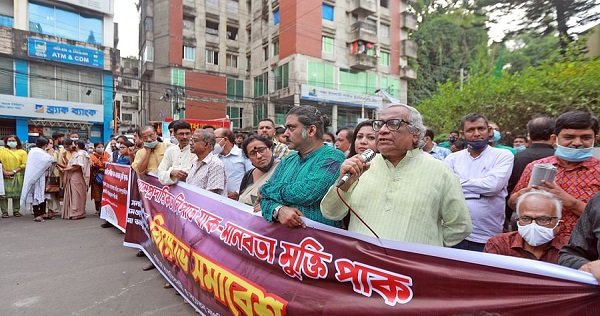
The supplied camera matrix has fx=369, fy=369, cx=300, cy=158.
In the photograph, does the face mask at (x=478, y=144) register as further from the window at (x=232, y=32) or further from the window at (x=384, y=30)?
the window at (x=232, y=32)

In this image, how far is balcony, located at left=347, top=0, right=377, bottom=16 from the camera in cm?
2769

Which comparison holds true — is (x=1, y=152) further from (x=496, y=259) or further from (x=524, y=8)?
(x=524, y=8)

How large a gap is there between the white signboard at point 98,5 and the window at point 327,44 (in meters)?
13.8

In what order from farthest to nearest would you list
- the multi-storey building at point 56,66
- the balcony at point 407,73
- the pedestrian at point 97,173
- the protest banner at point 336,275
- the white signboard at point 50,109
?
the balcony at point 407,73 < the multi-storey building at point 56,66 < the white signboard at point 50,109 < the pedestrian at point 97,173 < the protest banner at point 336,275

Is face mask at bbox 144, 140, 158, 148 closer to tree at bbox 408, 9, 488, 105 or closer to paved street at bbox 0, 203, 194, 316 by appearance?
paved street at bbox 0, 203, 194, 316

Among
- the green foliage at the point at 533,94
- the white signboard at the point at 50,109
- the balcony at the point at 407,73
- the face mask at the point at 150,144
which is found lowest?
the face mask at the point at 150,144

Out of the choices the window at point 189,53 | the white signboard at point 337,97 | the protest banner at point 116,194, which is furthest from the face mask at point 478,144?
the window at point 189,53

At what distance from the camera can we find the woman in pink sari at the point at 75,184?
24.7 feet

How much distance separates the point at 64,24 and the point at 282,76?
1342 cm

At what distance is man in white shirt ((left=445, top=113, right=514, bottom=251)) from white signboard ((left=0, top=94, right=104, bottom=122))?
23.0 meters

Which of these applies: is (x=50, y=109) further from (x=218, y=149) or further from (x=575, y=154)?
(x=575, y=154)

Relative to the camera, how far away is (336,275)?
6.09 ft

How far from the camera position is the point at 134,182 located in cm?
505

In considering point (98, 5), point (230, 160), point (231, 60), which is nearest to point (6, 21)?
point (98, 5)
